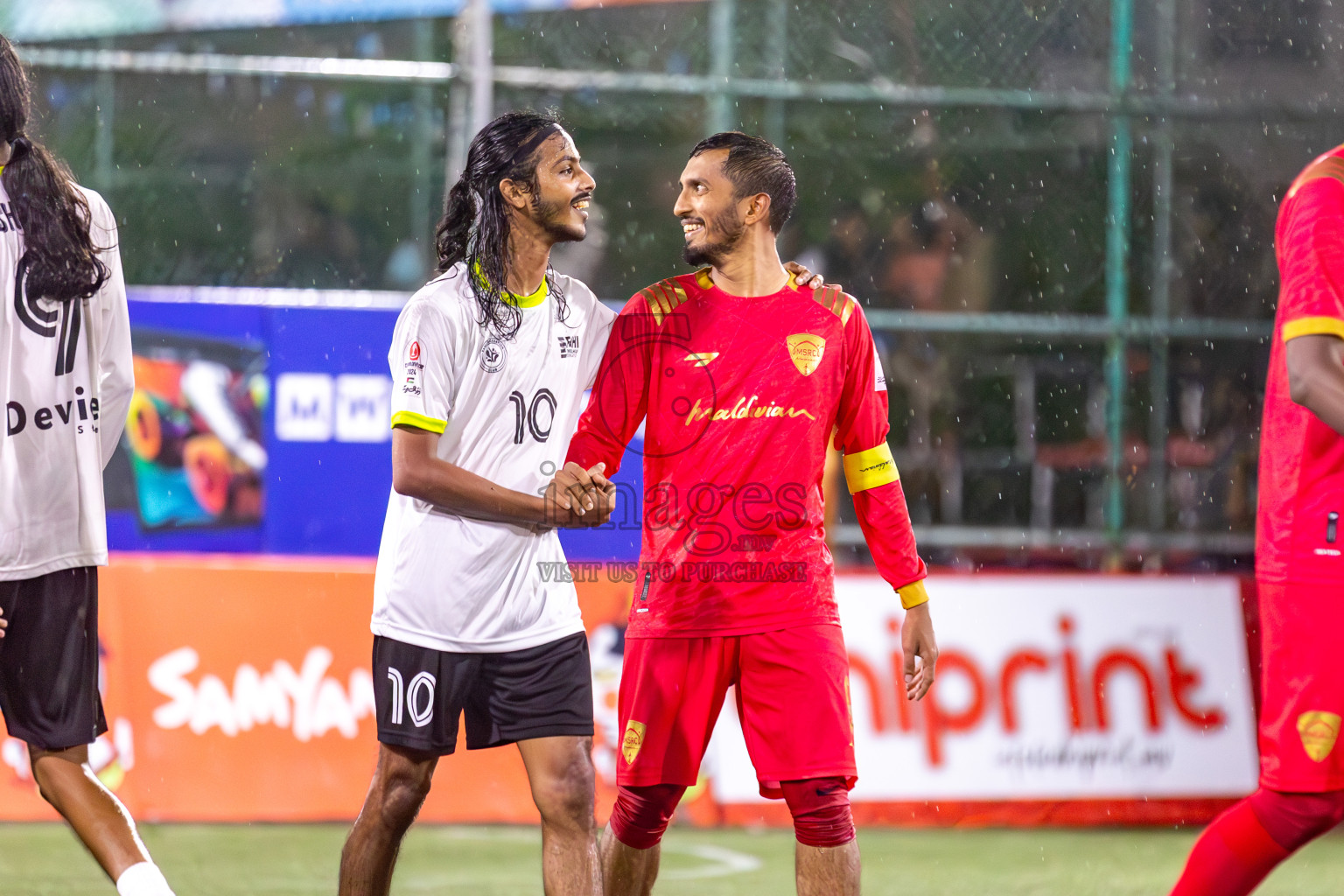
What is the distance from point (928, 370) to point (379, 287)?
10.6 feet

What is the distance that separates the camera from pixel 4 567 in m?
3.19

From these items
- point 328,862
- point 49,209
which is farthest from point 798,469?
point 328,862

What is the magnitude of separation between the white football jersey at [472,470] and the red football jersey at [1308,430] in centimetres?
161

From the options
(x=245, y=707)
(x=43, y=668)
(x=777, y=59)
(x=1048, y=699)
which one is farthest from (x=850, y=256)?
(x=43, y=668)

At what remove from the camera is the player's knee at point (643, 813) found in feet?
11.9

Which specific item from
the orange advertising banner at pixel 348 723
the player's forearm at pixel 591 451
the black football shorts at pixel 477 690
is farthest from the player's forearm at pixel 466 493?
the orange advertising banner at pixel 348 723

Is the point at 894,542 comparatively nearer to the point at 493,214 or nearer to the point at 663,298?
the point at 663,298

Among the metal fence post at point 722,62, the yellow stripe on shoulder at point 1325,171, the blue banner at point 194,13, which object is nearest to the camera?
the yellow stripe on shoulder at point 1325,171

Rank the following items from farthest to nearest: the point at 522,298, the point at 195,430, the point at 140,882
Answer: the point at 195,430 < the point at 522,298 < the point at 140,882

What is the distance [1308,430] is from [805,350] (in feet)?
3.70

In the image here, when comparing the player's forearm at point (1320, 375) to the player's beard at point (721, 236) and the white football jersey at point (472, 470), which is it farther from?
the white football jersey at point (472, 470)

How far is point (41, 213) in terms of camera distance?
127 inches

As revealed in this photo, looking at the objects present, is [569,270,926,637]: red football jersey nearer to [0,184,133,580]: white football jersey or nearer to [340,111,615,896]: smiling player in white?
[340,111,615,896]: smiling player in white

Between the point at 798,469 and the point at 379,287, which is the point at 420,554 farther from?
the point at 379,287
